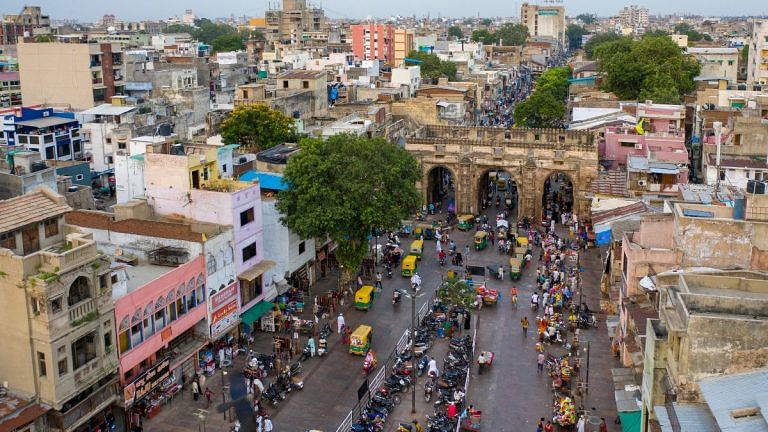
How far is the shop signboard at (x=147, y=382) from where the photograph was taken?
2688 cm

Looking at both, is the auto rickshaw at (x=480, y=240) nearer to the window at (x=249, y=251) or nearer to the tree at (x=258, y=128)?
the tree at (x=258, y=128)

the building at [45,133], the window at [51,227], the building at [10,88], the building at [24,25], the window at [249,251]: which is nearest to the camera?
the window at [51,227]

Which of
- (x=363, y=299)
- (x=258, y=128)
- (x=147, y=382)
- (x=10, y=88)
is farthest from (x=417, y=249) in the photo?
(x=10, y=88)

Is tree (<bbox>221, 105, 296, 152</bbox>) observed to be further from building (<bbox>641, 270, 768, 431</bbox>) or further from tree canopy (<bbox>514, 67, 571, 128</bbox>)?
building (<bbox>641, 270, 768, 431</bbox>)

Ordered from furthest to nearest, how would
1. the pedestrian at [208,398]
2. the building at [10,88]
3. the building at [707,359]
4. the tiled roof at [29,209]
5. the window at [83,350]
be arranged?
the building at [10,88] → the pedestrian at [208,398] → the tiled roof at [29,209] → the window at [83,350] → the building at [707,359]

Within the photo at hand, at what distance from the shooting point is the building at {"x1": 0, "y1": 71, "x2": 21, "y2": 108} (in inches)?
3250

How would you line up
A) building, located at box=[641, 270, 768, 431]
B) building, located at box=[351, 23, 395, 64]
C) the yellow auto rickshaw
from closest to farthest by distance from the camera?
1. building, located at box=[641, 270, 768, 431]
2. the yellow auto rickshaw
3. building, located at box=[351, 23, 395, 64]

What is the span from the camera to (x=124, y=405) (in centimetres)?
2664

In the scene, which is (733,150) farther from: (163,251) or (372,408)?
(163,251)

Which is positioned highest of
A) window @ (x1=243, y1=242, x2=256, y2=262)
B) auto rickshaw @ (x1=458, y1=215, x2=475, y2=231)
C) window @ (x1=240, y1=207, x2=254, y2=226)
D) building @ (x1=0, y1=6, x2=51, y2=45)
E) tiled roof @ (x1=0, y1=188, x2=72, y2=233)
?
building @ (x1=0, y1=6, x2=51, y2=45)

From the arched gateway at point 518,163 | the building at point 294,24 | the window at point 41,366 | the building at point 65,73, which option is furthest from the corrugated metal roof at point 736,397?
the building at point 294,24

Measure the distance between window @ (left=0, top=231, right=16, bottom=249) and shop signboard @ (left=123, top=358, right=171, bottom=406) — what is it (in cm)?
629

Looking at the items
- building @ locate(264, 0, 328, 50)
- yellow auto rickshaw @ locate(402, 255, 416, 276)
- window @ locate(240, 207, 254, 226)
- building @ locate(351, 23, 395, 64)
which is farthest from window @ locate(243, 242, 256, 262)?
building @ locate(264, 0, 328, 50)

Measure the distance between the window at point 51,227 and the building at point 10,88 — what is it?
63.7 meters
